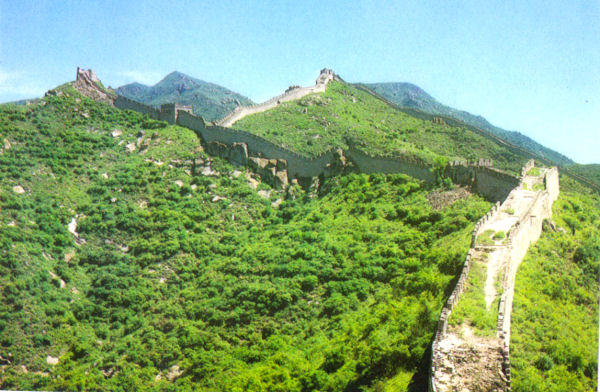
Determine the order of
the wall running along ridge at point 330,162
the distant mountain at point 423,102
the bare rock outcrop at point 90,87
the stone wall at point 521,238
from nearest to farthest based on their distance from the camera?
the stone wall at point 521,238
the wall running along ridge at point 330,162
the bare rock outcrop at point 90,87
the distant mountain at point 423,102

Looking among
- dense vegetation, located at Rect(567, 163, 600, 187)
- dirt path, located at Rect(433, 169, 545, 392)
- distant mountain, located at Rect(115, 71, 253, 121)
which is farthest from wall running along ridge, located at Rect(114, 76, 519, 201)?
distant mountain, located at Rect(115, 71, 253, 121)

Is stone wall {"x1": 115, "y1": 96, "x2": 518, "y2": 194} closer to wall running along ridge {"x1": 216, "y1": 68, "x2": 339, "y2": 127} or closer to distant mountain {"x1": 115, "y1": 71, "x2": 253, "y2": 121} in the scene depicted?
wall running along ridge {"x1": 216, "y1": 68, "x2": 339, "y2": 127}

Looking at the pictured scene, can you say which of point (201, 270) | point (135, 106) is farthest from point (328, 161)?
point (135, 106)

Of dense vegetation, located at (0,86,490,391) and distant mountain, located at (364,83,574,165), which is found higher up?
distant mountain, located at (364,83,574,165)

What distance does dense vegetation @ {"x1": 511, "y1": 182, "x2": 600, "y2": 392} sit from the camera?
1520cm

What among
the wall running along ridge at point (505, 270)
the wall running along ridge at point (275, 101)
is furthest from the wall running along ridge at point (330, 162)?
the wall running along ridge at point (275, 101)

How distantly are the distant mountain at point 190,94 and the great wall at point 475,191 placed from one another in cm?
2154

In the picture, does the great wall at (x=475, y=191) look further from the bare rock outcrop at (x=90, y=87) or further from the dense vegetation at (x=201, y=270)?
the dense vegetation at (x=201, y=270)

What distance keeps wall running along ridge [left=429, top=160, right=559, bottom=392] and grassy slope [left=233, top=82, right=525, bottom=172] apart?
8.65m

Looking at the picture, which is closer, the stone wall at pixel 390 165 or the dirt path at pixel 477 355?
the dirt path at pixel 477 355

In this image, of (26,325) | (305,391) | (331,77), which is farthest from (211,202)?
(331,77)

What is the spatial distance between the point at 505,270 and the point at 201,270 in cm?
1490

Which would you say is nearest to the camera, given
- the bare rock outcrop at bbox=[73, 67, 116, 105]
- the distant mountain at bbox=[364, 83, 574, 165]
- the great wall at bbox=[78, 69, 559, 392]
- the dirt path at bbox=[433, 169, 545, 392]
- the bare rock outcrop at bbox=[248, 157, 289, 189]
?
the dirt path at bbox=[433, 169, 545, 392]

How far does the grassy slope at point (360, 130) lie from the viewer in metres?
38.0
